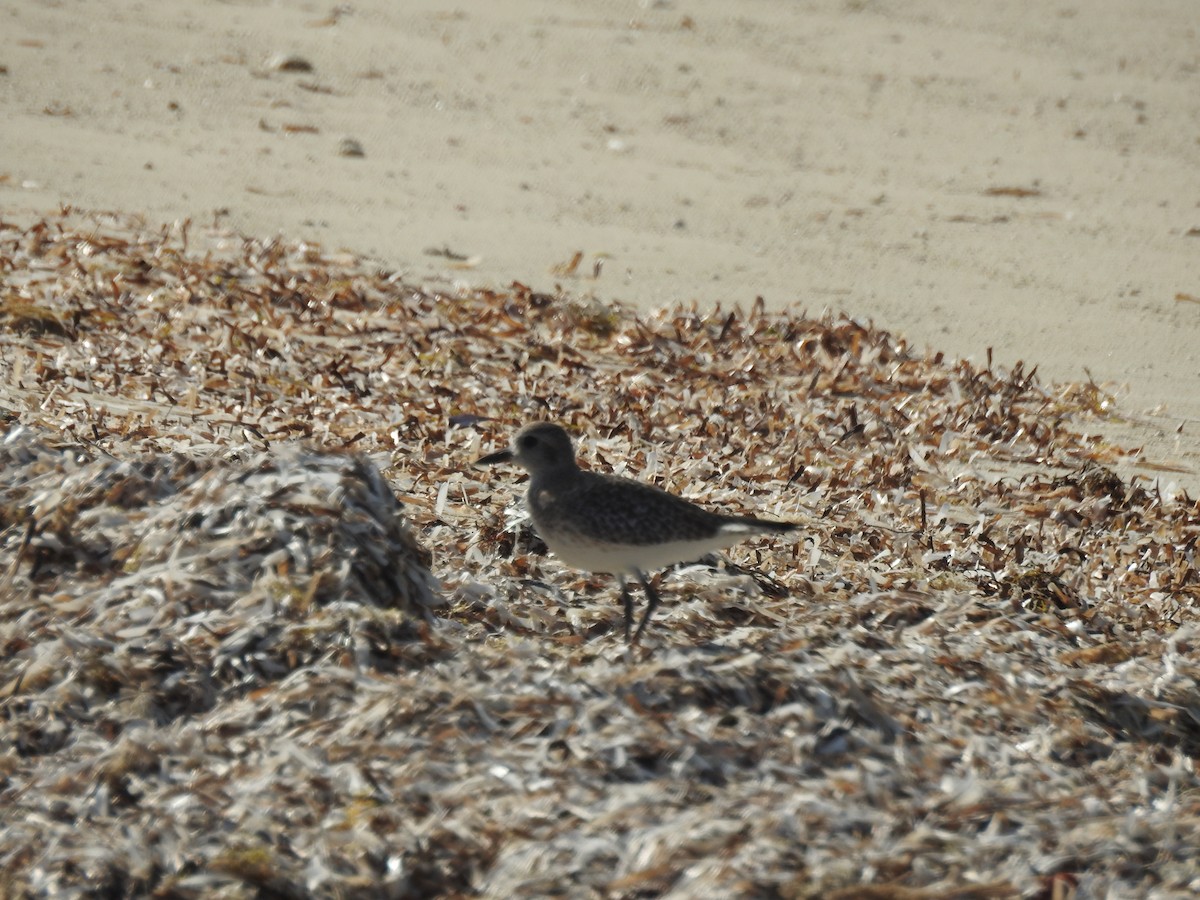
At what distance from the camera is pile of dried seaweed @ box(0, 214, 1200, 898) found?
3.66m

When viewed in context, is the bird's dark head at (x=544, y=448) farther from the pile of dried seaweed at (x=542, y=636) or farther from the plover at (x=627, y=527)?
the pile of dried seaweed at (x=542, y=636)

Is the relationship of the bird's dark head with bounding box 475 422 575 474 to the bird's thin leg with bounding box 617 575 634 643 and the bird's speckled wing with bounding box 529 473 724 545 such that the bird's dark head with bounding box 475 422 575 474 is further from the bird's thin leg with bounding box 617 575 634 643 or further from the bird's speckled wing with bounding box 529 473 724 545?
the bird's thin leg with bounding box 617 575 634 643

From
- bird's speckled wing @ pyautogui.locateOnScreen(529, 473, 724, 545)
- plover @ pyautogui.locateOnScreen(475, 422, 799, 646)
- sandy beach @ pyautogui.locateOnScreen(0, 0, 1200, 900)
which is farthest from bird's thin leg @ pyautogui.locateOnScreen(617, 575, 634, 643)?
bird's speckled wing @ pyautogui.locateOnScreen(529, 473, 724, 545)

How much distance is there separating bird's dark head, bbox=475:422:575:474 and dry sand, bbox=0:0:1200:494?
311 cm

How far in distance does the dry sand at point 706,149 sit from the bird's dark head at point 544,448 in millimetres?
3108

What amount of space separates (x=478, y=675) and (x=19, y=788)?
3.79ft

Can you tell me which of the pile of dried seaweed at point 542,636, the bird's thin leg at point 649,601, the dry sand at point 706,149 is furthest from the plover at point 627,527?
the dry sand at point 706,149

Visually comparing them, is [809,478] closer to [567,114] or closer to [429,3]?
[567,114]

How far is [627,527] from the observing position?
4.77 m

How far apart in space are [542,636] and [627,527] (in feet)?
1.48

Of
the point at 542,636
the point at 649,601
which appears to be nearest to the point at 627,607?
the point at 649,601

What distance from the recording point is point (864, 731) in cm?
424

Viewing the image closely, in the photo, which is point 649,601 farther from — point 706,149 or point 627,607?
point 706,149

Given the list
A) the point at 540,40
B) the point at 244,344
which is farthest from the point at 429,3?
the point at 244,344
